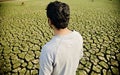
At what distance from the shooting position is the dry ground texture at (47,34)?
1904mm

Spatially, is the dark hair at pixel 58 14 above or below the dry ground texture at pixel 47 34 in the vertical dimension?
above

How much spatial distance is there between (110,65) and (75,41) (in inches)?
51.9

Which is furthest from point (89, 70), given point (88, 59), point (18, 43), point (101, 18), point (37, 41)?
point (101, 18)

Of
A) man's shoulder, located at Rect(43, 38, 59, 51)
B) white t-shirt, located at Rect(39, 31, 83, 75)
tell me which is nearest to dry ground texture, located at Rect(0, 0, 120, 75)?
white t-shirt, located at Rect(39, 31, 83, 75)

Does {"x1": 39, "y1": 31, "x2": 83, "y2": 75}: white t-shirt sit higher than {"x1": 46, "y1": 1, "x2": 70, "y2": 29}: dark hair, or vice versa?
{"x1": 46, "y1": 1, "x2": 70, "y2": 29}: dark hair

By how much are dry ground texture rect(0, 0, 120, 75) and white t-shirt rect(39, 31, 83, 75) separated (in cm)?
104

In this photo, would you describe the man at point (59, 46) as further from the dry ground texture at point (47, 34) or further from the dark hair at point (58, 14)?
the dry ground texture at point (47, 34)

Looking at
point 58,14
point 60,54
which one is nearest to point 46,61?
point 60,54

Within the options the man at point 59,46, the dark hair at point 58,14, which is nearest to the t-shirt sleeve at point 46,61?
the man at point 59,46

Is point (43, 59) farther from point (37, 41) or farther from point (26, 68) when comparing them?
point (37, 41)

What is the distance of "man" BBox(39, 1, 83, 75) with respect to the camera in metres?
0.70

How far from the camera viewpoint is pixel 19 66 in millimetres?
1888

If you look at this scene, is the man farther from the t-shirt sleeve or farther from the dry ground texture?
the dry ground texture

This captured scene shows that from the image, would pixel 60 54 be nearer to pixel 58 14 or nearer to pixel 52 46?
pixel 52 46
